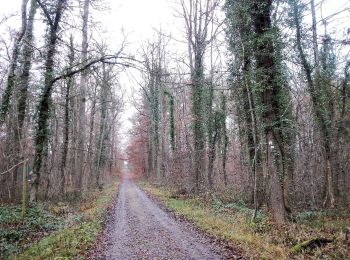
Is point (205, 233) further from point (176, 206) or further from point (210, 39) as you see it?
point (210, 39)

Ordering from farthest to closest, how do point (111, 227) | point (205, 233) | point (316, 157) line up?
1. point (316, 157)
2. point (111, 227)
3. point (205, 233)

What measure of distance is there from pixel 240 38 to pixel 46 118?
9.28 meters

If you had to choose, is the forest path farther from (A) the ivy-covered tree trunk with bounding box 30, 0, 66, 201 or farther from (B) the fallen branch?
(A) the ivy-covered tree trunk with bounding box 30, 0, 66, 201

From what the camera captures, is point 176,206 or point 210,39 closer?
point 176,206

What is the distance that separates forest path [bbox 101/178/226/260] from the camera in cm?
786

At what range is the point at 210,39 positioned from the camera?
20391 millimetres

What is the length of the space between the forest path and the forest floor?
620mm

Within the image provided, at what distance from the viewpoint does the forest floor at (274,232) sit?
7719 millimetres

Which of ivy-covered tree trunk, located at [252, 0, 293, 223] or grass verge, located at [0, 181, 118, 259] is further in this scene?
ivy-covered tree trunk, located at [252, 0, 293, 223]

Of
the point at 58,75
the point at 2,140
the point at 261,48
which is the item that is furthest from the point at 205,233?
the point at 2,140

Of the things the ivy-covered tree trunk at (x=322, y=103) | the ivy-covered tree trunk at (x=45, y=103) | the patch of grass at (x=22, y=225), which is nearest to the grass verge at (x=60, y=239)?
the patch of grass at (x=22, y=225)

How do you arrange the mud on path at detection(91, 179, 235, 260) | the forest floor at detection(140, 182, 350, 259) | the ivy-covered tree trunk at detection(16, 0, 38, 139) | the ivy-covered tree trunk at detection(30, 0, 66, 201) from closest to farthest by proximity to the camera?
the forest floor at detection(140, 182, 350, 259)
the mud on path at detection(91, 179, 235, 260)
the ivy-covered tree trunk at detection(30, 0, 66, 201)
the ivy-covered tree trunk at detection(16, 0, 38, 139)

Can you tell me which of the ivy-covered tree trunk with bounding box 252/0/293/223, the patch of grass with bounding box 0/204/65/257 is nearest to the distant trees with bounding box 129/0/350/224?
the ivy-covered tree trunk with bounding box 252/0/293/223

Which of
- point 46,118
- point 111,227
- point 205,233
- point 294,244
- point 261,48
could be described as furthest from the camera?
point 46,118
